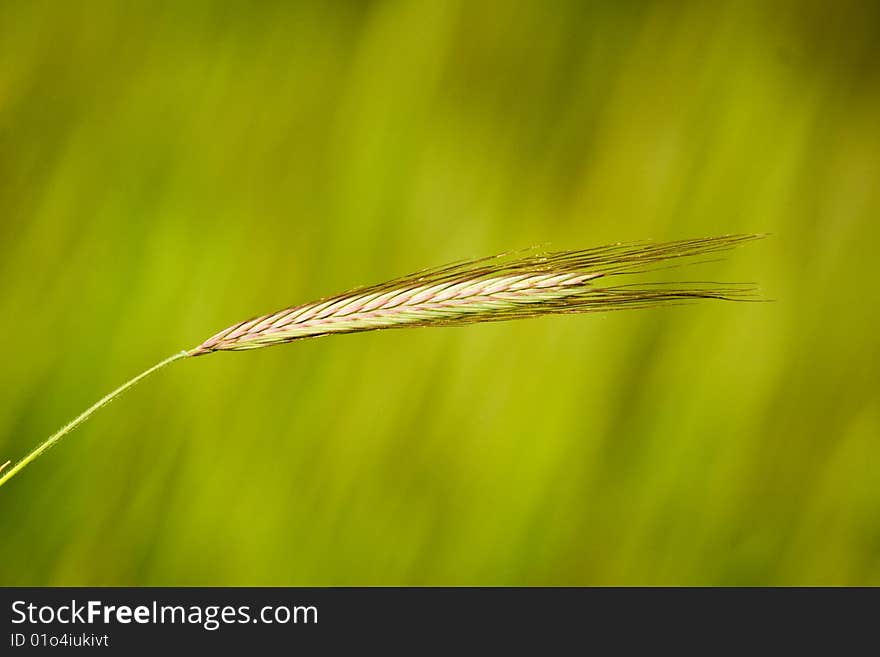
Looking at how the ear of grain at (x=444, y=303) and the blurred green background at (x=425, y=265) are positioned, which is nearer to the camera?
the ear of grain at (x=444, y=303)

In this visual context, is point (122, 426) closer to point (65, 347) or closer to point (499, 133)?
point (65, 347)

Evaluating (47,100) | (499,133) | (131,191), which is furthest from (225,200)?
(499,133)

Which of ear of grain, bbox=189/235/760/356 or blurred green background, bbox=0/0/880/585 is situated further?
blurred green background, bbox=0/0/880/585

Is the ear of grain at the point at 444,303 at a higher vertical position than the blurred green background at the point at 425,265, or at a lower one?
lower

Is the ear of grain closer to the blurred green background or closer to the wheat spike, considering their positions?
the wheat spike

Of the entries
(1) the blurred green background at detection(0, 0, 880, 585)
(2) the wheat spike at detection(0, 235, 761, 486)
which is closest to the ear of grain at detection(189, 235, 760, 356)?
(2) the wheat spike at detection(0, 235, 761, 486)

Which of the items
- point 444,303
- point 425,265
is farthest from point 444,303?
point 425,265

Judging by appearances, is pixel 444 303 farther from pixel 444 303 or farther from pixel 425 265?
pixel 425 265

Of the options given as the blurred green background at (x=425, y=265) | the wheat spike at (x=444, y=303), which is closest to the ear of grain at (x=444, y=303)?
the wheat spike at (x=444, y=303)

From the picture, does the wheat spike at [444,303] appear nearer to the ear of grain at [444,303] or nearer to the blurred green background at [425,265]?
the ear of grain at [444,303]
